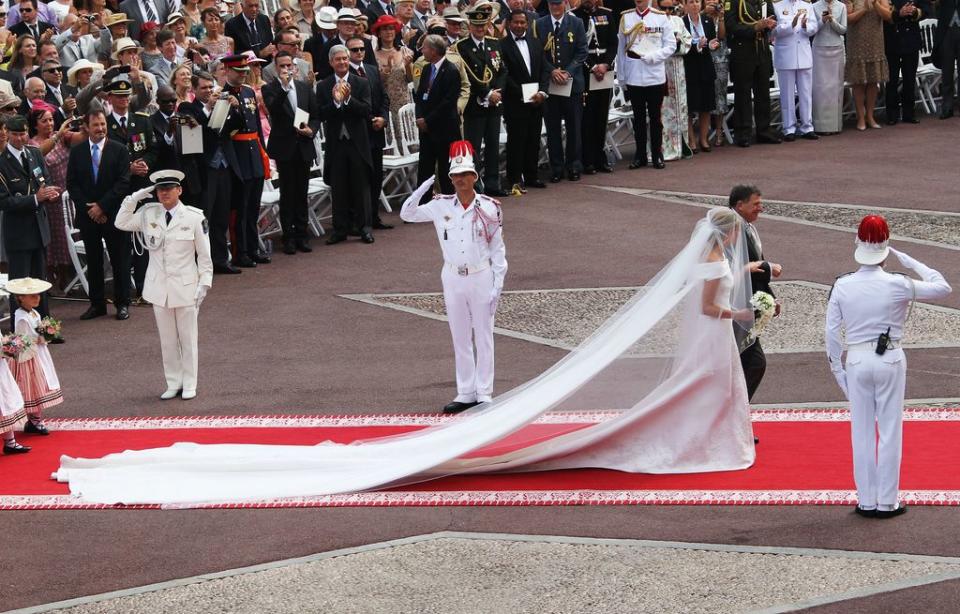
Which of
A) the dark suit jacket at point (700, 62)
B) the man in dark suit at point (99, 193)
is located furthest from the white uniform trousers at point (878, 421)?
the dark suit jacket at point (700, 62)

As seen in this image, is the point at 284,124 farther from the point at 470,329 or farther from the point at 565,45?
the point at 470,329

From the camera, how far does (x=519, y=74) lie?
66.7ft

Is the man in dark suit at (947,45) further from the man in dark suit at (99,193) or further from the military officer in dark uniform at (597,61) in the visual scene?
the man in dark suit at (99,193)

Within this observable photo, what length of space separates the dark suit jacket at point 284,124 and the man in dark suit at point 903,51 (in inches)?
404

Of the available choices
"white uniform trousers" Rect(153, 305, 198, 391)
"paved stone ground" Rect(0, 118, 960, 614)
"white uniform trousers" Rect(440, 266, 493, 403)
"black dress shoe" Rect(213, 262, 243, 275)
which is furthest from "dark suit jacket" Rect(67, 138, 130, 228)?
"white uniform trousers" Rect(440, 266, 493, 403)

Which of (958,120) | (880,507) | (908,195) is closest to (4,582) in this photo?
(880,507)

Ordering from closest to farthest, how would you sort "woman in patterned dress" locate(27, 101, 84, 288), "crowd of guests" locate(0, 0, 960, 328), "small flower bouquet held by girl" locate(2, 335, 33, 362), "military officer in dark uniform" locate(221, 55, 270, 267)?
"small flower bouquet held by girl" locate(2, 335, 33, 362), "crowd of guests" locate(0, 0, 960, 328), "woman in patterned dress" locate(27, 101, 84, 288), "military officer in dark uniform" locate(221, 55, 270, 267)

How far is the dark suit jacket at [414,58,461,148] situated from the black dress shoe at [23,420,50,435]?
8016mm

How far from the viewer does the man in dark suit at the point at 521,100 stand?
20.3 meters

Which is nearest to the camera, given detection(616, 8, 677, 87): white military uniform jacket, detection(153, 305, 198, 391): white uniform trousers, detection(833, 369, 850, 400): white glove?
detection(833, 369, 850, 400): white glove

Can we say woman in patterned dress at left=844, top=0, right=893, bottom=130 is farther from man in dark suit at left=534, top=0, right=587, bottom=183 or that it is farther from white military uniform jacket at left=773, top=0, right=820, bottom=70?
man in dark suit at left=534, top=0, right=587, bottom=183

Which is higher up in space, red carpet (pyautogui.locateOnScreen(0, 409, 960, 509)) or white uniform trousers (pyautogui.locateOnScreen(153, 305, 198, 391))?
white uniform trousers (pyautogui.locateOnScreen(153, 305, 198, 391))

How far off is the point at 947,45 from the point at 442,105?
9.40 m

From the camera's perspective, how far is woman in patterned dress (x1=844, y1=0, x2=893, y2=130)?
2350 centimetres
